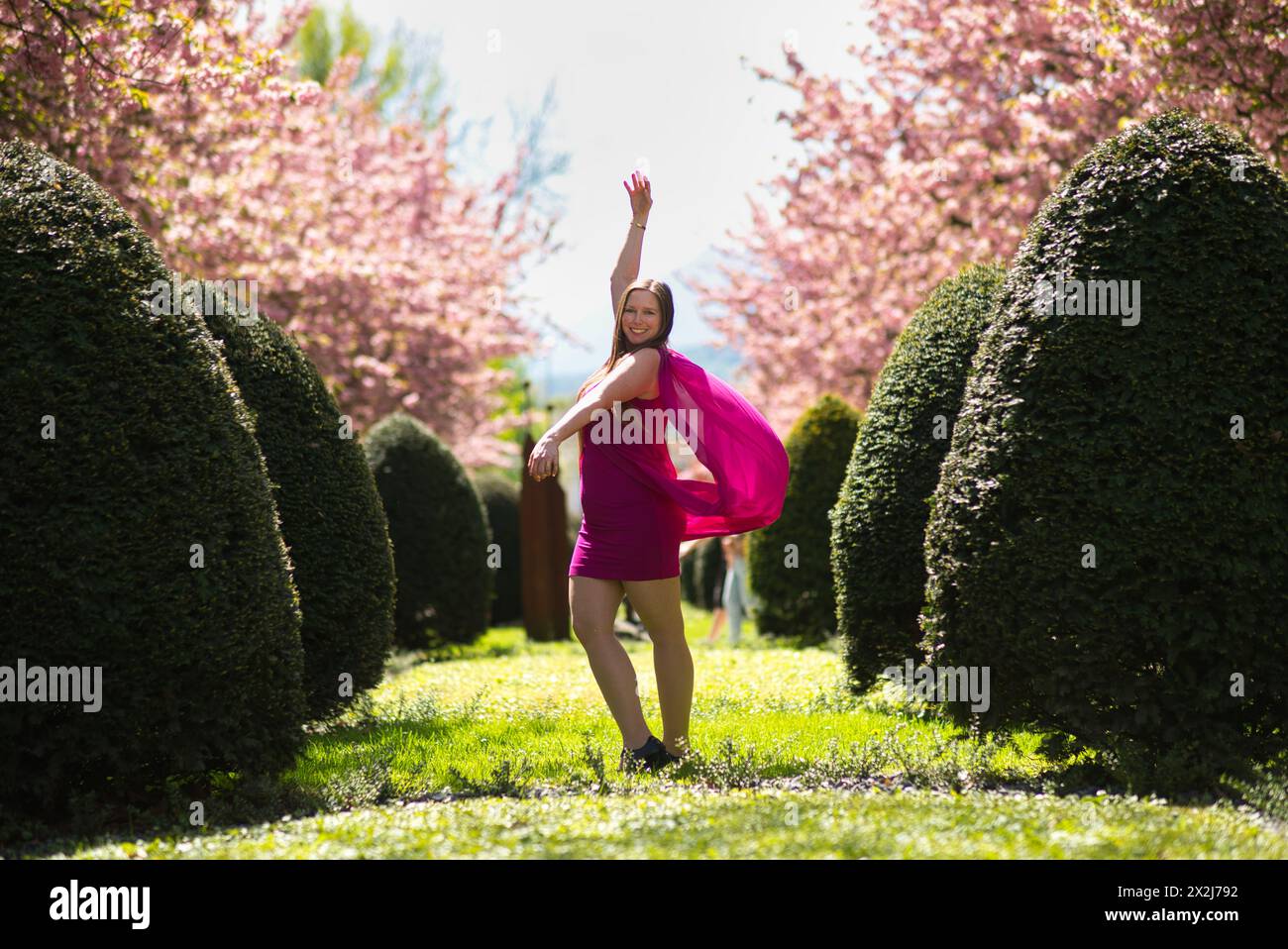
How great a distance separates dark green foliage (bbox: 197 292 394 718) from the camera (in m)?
7.39

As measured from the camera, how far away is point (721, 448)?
5676 mm

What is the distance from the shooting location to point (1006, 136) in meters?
14.8

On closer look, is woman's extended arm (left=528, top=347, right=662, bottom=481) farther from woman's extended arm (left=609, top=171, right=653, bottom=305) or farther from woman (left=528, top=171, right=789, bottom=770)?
woman's extended arm (left=609, top=171, right=653, bottom=305)

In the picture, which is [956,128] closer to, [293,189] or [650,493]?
[293,189]

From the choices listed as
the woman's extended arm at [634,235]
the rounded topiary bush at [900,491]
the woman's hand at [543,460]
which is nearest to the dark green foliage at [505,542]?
the rounded topiary bush at [900,491]

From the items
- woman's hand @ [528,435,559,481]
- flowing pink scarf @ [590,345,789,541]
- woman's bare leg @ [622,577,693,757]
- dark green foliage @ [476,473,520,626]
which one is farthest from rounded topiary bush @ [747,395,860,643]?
woman's hand @ [528,435,559,481]

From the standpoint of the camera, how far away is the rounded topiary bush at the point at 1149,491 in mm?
4914

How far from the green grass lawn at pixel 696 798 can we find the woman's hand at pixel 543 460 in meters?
1.36

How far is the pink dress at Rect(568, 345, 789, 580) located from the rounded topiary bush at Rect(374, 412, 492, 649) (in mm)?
8177

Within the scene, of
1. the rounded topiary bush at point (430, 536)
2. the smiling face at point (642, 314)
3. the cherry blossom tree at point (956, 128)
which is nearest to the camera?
the smiling face at point (642, 314)

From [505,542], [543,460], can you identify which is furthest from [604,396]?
[505,542]

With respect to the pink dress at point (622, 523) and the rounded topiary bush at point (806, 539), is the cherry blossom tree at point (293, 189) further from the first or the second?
the rounded topiary bush at point (806, 539)

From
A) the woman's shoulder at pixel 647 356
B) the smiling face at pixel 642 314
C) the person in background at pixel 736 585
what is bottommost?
the person in background at pixel 736 585
